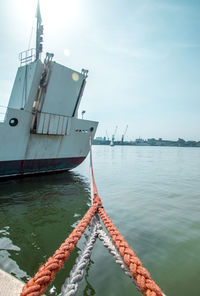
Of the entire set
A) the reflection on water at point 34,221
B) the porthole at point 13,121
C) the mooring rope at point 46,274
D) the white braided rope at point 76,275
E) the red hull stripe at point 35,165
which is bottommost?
the reflection on water at point 34,221

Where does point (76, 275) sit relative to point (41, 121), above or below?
below

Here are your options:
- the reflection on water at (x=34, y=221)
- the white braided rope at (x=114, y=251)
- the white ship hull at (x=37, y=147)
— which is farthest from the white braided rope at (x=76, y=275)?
the white ship hull at (x=37, y=147)

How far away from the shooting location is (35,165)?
10.3 metres

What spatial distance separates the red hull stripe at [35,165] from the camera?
9.25m

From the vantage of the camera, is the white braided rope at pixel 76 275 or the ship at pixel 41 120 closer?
the white braided rope at pixel 76 275

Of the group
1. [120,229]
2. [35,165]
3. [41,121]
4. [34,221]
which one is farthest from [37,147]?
[120,229]

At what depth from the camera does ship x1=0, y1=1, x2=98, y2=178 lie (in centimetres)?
910

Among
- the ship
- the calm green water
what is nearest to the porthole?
the ship

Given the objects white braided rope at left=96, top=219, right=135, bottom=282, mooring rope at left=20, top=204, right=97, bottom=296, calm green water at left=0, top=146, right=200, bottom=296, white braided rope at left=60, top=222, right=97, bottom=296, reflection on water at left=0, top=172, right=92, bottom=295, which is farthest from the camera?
reflection on water at left=0, top=172, right=92, bottom=295

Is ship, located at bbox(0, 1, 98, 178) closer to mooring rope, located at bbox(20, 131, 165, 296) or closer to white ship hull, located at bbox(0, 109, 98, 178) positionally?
white ship hull, located at bbox(0, 109, 98, 178)

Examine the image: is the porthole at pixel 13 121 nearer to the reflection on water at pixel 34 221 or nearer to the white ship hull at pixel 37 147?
the white ship hull at pixel 37 147

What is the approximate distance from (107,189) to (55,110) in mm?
5519

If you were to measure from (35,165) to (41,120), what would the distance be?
8.93 ft

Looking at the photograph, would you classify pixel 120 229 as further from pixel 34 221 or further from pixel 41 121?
pixel 41 121
